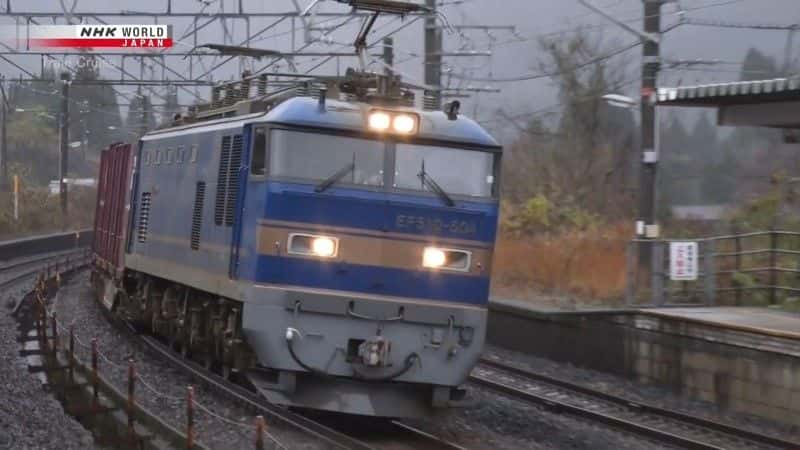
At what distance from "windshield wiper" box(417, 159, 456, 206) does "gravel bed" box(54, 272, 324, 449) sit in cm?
266

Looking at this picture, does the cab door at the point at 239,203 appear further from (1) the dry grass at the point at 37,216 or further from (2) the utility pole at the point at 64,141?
(1) the dry grass at the point at 37,216

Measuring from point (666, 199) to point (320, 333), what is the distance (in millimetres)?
29348

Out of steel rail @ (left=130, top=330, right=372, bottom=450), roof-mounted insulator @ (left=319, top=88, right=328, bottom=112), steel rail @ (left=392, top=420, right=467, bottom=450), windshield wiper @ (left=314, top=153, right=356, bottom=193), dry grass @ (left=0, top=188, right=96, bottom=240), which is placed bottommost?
steel rail @ (left=392, top=420, right=467, bottom=450)

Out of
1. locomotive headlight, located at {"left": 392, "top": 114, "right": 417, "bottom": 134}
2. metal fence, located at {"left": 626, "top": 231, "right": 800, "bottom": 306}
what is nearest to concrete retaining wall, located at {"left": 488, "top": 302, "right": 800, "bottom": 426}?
metal fence, located at {"left": 626, "top": 231, "right": 800, "bottom": 306}

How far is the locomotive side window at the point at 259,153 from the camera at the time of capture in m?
11.8

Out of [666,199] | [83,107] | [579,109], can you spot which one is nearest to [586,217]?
[666,199]

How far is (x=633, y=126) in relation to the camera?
150 feet

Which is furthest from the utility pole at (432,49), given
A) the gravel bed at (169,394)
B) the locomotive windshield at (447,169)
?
the locomotive windshield at (447,169)

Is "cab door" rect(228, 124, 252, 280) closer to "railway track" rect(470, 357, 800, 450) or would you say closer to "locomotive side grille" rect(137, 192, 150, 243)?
"railway track" rect(470, 357, 800, 450)

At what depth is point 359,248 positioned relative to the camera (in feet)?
38.5

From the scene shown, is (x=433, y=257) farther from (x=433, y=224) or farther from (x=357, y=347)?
(x=357, y=347)

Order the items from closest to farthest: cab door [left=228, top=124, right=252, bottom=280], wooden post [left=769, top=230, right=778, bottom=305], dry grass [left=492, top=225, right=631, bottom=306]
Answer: cab door [left=228, top=124, right=252, bottom=280], wooden post [left=769, top=230, right=778, bottom=305], dry grass [left=492, top=225, right=631, bottom=306]

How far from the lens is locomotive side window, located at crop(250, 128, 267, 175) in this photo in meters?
11.8

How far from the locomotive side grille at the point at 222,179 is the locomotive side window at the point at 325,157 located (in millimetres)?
1409
